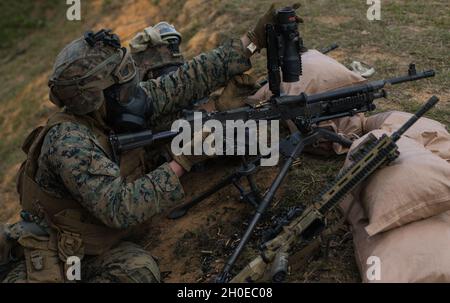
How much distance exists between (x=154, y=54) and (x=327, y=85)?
162 cm

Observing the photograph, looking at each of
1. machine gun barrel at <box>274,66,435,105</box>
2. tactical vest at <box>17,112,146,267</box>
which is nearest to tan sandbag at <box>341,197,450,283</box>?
machine gun barrel at <box>274,66,435,105</box>

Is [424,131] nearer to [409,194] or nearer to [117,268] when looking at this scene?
[409,194]

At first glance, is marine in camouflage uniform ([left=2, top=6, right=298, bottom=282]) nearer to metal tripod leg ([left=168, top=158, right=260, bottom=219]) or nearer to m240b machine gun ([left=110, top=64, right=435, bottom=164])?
m240b machine gun ([left=110, top=64, right=435, bottom=164])

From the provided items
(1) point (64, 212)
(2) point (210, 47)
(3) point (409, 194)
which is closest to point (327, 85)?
(3) point (409, 194)

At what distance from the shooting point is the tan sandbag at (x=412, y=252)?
300cm

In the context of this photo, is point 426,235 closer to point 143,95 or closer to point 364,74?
point 143,95

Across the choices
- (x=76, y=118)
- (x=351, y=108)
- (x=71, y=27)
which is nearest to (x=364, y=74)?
(x=351, y=108)

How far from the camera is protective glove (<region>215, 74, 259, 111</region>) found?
4.76 m

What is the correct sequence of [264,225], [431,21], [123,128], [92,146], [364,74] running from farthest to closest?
[431,21] < [364,74] < [264,225] < [123,128] < [92,146]

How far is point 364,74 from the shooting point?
5418mm

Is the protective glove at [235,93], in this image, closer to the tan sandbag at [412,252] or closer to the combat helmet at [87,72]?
the combat helmet at [87,72]

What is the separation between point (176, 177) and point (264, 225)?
84cm

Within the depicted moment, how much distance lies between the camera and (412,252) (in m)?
3.08

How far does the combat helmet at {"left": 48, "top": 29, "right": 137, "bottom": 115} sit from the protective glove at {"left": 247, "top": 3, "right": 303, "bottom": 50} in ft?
3.72
